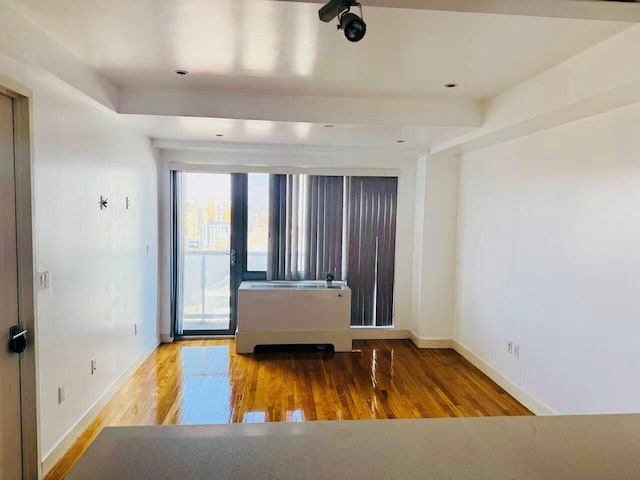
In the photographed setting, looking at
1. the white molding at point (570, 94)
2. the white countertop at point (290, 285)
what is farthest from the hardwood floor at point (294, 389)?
the white molding at point (570, 94)

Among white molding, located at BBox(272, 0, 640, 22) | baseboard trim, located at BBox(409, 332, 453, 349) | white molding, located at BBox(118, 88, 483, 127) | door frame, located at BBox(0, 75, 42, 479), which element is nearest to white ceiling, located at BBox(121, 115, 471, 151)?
white molding, located at BBox(118, 88, 483, 127)

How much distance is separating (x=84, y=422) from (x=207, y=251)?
2.46m

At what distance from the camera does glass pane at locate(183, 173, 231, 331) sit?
4984 mm

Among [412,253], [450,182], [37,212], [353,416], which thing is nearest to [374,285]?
[412,253]

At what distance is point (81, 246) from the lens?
2824mm

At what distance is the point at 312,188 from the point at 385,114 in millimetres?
1821

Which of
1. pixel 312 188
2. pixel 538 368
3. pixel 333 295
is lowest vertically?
pixel 538 368

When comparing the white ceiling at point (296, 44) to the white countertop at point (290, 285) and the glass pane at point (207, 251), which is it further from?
the white countertop at point (290, 285)

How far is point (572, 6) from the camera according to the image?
1.39 metres

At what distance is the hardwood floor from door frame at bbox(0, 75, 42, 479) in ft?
1.09

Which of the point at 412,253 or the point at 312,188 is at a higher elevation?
the point at 312,188

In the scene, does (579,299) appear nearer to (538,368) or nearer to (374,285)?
(538,368)

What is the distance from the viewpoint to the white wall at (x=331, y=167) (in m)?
4.82

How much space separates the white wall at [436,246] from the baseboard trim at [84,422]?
314 cm
